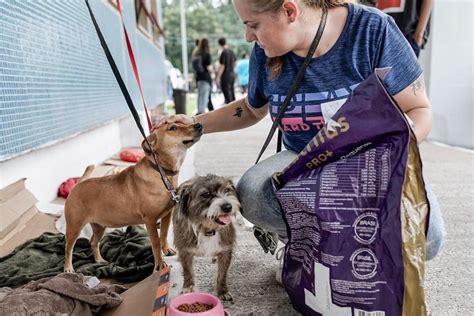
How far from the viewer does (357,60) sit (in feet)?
4.77

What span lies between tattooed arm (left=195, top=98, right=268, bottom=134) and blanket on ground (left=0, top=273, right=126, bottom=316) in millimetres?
828

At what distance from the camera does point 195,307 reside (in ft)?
4.50

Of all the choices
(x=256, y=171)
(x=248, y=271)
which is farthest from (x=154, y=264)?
(x=256, y=171)

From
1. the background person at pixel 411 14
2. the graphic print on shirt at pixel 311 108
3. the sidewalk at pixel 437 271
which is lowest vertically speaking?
the sidewalk at pixel 437 271

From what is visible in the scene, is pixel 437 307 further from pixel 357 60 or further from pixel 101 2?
pixel 101 2

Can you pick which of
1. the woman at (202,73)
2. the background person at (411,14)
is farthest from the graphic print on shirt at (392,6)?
the woman at (202,73)

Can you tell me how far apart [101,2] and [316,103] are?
3414 millimetres

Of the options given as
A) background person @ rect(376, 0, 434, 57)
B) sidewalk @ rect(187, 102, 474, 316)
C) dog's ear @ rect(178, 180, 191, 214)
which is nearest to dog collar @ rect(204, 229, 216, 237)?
dog's ear @ rect(178, 180, 191, 214)

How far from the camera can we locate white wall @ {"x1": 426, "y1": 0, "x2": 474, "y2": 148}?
5.11 metres

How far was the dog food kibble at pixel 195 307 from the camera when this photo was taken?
1.35 metres

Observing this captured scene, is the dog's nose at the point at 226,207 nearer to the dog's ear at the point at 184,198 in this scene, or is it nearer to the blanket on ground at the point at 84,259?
the dog's ear at the point at 184,198

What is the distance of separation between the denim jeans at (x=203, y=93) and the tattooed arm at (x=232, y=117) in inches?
310

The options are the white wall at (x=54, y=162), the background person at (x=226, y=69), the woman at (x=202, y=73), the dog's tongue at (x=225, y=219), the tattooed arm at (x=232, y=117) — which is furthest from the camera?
the background person at (x=226, y=69)

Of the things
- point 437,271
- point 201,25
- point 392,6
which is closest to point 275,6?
point 437,271
